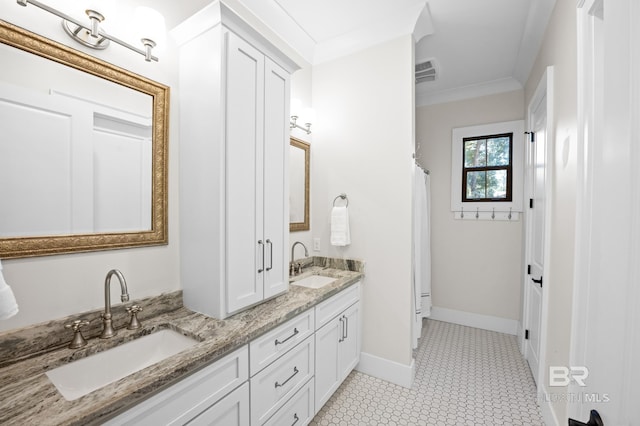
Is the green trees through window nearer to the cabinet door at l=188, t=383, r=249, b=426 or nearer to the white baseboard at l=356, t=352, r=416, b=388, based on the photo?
the white baseboard at l=356, t=352, r=416, b=388

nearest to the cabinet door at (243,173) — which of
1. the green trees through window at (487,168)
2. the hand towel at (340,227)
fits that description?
the hand towel at (340,227)

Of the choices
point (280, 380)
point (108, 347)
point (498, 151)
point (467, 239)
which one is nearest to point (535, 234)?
point (467, 239)

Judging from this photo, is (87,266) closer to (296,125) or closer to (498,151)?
(296,125)

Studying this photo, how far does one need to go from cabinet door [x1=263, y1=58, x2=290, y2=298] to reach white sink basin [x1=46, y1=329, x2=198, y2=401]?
531 millimetres

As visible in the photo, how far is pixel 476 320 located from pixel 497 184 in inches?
64.9

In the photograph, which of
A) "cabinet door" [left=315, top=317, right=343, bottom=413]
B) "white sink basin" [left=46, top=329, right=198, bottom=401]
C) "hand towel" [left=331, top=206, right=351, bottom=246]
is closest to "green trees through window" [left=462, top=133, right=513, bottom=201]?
"hand towel" [left=331, top=206, right=351, bottom=246]

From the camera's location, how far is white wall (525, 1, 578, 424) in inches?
55.8

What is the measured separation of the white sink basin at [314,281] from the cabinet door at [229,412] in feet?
3.28

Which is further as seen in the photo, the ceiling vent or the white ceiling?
the ceiling vent

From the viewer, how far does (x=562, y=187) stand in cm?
160

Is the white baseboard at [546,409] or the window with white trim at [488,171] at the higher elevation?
the window with white trim at [488,171]

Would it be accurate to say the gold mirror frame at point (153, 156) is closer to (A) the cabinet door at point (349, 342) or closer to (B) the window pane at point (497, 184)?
(A) the cabinet door at point (349, 342)

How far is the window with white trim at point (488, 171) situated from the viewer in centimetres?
307

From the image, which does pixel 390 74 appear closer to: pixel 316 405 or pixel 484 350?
pixel 316 405
